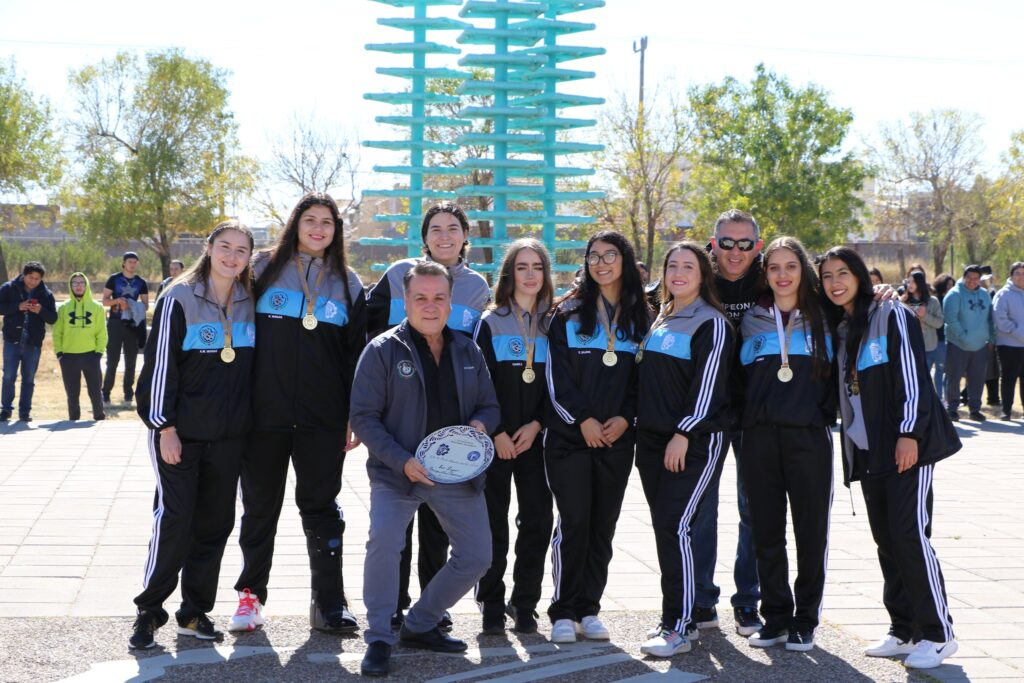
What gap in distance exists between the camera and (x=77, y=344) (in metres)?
13.5

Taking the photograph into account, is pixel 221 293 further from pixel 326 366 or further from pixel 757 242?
pixel 757 242

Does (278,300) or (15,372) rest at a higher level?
(278,300)

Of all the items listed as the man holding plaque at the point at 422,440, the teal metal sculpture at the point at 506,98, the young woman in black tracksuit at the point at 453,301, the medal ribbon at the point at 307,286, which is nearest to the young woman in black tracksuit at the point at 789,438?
the man holding plaque at the point at 422,440

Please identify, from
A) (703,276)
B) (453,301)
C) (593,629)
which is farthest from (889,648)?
(453,301)

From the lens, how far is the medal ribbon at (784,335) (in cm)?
518

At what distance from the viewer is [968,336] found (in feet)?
49.0

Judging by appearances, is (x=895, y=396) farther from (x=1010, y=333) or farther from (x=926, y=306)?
(x=1010, y=333)

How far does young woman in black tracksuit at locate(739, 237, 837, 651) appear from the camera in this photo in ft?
16.9

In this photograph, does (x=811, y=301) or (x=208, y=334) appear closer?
(x=208, y=334)

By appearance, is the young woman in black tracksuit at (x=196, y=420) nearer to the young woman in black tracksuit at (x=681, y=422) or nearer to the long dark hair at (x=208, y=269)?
the long dark hair at (x=208, y=269)

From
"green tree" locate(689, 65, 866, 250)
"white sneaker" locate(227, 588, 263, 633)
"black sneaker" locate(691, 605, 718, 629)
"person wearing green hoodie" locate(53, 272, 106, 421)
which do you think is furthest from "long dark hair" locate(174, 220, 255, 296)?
"green tree" locate(689, 65, 866, 250)

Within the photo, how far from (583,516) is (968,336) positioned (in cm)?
1114

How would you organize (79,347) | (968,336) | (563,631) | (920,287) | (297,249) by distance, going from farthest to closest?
(920,287) → (968,336) → (79,347) → (297,249) → (563,631)

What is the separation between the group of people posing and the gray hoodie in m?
10.5
